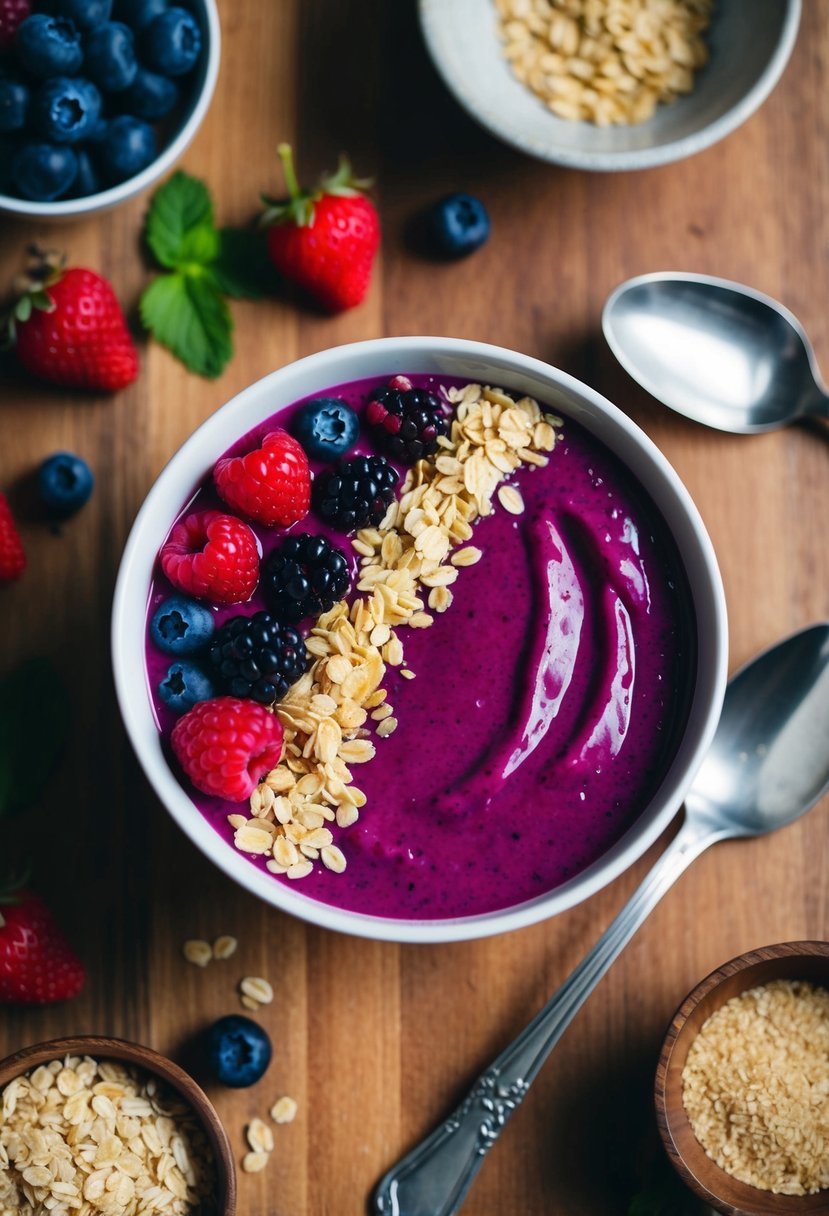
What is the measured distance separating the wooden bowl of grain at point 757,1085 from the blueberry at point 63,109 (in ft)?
5.96

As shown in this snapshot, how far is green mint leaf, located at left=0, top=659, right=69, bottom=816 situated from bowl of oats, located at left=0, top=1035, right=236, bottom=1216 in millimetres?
446

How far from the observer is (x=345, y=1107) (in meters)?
2.13

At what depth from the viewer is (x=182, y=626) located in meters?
1.78

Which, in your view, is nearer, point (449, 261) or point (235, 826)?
point (235, 826)

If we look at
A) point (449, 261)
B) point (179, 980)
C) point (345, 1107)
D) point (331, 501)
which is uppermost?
point (449, 261)

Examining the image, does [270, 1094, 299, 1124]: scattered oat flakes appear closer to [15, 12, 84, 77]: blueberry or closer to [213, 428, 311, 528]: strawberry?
[213, 428, 311, 528]: strawberry

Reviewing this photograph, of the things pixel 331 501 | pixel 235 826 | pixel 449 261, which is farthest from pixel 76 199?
pixel 235 826

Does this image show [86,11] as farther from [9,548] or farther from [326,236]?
[9,548]

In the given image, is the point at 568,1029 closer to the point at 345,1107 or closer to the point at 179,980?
the point at 345,1107

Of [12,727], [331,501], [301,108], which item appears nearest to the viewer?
[331,501]

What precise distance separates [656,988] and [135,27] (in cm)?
199

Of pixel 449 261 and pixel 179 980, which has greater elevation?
pixel 449 261

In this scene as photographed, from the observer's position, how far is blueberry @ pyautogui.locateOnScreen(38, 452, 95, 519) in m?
2.13

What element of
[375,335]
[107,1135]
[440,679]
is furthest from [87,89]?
[107,1135]
